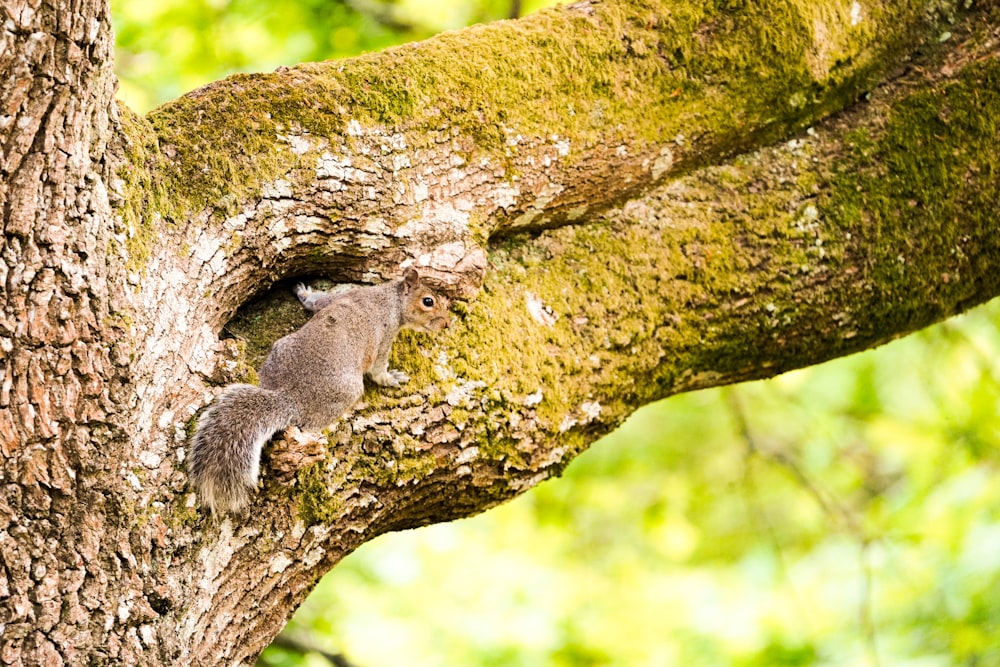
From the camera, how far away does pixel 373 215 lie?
247 cm

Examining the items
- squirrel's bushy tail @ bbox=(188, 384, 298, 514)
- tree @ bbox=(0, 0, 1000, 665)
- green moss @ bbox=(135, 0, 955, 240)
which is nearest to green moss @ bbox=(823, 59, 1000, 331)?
tree @ bbox=(0, 0, 1000, 665)

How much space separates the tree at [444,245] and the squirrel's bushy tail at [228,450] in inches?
1.7

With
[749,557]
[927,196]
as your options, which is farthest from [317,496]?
[749,557]

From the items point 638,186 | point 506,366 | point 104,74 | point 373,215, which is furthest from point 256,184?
point 638,186

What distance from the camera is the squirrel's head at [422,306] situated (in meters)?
2.57

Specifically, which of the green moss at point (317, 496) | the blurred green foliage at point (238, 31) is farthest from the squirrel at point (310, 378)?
the blurred green foliage at point (238, 31)

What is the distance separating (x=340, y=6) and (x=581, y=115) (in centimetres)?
250

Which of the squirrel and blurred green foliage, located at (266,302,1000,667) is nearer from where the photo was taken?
the squirrel

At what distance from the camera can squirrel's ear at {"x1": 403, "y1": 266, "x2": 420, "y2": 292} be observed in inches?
104

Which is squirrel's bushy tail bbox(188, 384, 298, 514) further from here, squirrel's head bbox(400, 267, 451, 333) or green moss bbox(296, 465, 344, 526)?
squirrel's head bbox(400, 267, 451, 333)

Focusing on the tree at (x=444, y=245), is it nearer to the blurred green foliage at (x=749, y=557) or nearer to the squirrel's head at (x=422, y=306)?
the squirrel's head at (x=422, y=306)

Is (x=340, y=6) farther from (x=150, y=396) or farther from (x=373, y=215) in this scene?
(x=150, y=396)

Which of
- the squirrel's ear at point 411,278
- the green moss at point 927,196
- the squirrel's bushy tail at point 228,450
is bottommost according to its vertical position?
the squirrel's bushy tail at point 228,450

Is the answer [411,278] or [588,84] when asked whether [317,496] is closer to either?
[411,278]
